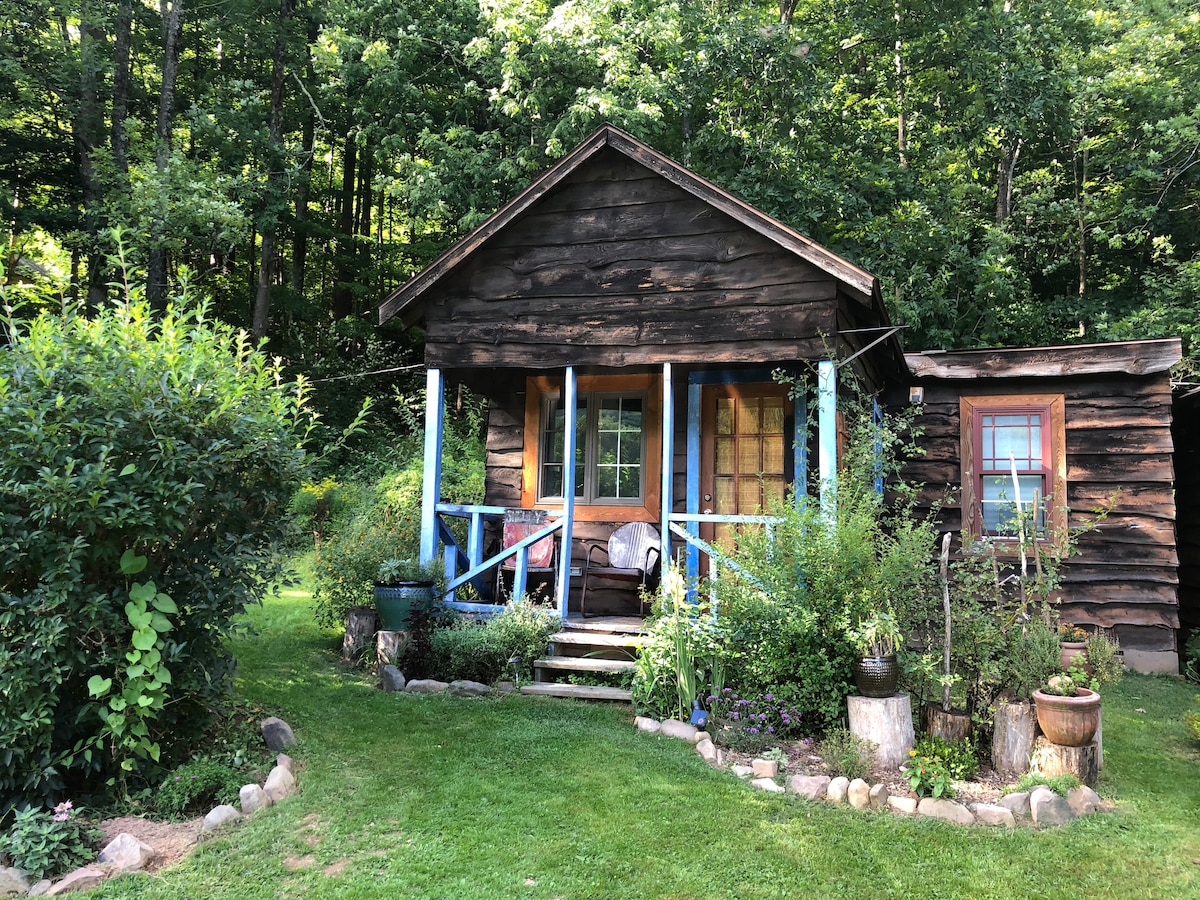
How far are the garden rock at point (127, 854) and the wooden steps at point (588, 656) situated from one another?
10.8ft

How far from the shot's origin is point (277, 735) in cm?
509

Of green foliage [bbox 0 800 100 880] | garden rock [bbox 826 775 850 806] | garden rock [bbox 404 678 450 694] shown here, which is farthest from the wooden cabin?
green foliage [bbox 0 800 100 880]

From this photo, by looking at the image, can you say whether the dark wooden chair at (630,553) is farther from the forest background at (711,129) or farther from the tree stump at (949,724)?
the forest background at (711,129)

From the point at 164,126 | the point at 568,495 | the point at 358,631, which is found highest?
the point at 164,126

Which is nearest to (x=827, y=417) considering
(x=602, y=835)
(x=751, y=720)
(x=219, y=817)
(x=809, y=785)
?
(x=751, y=720)

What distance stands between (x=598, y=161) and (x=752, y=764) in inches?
233

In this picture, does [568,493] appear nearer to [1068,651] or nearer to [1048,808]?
[1068,651]

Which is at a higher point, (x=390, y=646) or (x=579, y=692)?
(x=390, y=646)

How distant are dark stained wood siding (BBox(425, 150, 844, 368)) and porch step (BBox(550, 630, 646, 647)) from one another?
2.60m

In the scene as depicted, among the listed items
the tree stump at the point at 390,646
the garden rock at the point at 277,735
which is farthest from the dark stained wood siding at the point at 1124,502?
the garden rock at the point at 277,735

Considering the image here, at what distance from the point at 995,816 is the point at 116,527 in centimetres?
508

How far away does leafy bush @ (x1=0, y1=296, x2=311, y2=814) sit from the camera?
3992 mm

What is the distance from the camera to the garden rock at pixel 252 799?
4266 mm

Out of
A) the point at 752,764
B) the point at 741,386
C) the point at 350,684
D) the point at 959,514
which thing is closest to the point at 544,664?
the point at 350,684
